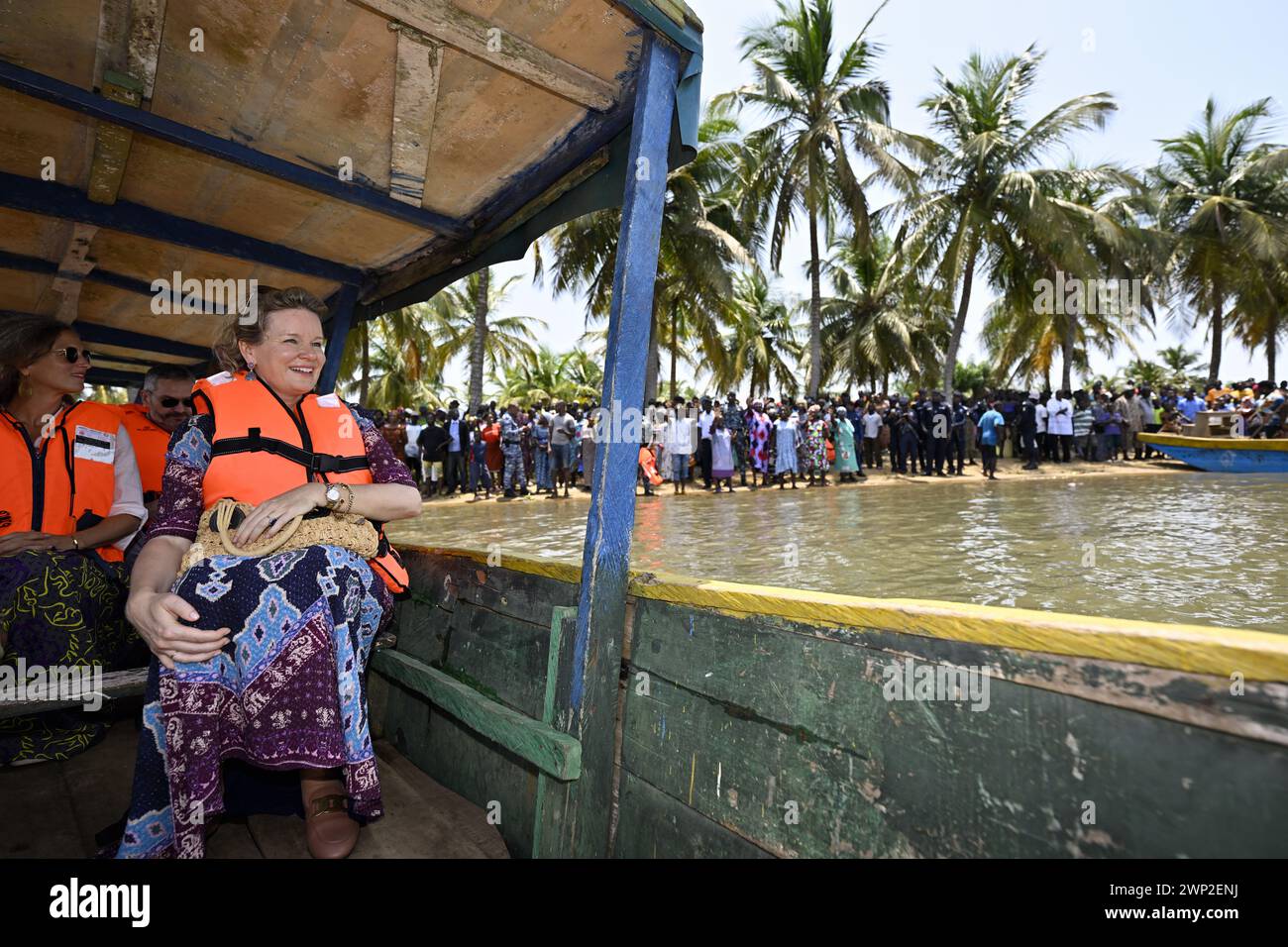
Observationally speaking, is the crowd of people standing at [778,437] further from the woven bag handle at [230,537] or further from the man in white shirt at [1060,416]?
the woven bag handle at [230,537]

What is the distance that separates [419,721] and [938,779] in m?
2.06

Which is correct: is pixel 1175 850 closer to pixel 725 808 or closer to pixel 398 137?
pixel 725 808

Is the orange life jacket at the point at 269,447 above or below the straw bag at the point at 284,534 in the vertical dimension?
above

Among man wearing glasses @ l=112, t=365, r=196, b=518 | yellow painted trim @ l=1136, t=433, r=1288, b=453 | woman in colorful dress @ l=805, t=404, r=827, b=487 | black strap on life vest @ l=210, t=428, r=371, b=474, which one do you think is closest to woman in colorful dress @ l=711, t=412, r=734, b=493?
woman in colorful dress @ l=805, t=404, r=827, b=487

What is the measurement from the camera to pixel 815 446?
608 inches

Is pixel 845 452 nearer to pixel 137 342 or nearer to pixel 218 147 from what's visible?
pixel 137 342

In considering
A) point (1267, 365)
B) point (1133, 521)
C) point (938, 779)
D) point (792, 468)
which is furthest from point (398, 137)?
point (1267, 365)

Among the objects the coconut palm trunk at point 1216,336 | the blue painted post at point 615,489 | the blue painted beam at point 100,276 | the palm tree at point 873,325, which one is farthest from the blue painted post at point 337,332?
the coconut palm trunk at point 1216,336

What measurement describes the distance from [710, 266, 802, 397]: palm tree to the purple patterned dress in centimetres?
1953

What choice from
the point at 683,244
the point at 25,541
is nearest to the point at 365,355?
the point at 683,244

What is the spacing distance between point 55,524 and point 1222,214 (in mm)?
29739

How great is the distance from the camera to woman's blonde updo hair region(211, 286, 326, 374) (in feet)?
7.09

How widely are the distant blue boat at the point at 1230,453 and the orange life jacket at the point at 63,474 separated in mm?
17479

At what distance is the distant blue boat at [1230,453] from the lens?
13.1 metres
